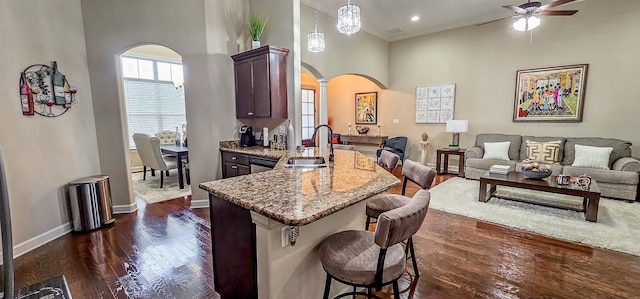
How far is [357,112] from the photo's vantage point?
25.8 ft

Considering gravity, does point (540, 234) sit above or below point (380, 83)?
below

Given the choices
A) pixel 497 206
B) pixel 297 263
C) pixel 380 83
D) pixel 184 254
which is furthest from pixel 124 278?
pixel 380 83

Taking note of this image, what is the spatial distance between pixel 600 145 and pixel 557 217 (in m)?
2.21

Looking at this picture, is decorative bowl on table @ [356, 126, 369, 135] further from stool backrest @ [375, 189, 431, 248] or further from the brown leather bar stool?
stool backrest @ [375, 189, 431, 248]

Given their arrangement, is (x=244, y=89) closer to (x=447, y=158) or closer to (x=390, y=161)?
(x=390, y=161)

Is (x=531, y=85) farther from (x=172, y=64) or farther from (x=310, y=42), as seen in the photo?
(x=172, y=64)

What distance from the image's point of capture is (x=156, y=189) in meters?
4.99

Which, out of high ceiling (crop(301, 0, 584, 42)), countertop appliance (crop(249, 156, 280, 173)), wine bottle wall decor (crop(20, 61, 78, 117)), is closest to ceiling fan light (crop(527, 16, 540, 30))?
high ceiling (crop(301, 0, 584, 42))

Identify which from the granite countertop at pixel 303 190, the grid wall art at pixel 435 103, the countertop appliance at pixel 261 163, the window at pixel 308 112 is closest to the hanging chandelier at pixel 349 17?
the granite countertop at pixel 303 190

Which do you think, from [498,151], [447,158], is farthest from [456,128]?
[498,151]

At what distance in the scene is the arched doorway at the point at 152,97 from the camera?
6055 millimetres

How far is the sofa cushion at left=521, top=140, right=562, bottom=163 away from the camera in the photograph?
4.90 m

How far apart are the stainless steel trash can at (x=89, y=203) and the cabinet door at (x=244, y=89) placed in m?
1.91

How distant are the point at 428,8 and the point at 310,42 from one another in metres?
2.69
